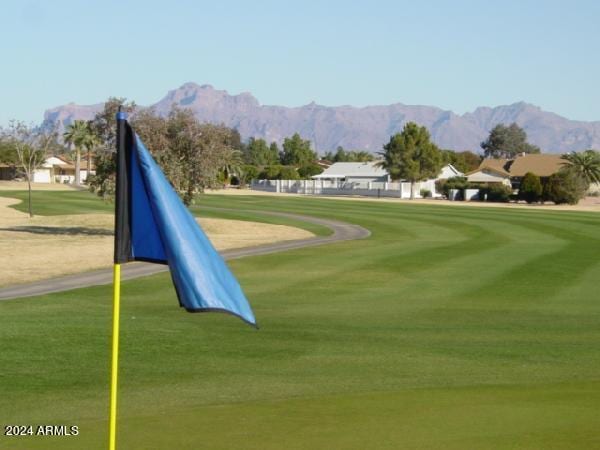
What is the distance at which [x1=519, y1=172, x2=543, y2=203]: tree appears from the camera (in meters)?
103

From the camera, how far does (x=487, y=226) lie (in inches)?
2221

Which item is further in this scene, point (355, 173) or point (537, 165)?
point (355, 173)

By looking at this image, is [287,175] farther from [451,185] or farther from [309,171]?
[451,185]

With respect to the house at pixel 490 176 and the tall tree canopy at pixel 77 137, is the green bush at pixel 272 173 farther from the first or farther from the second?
the house at pixel 490 176

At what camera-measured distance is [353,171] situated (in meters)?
146

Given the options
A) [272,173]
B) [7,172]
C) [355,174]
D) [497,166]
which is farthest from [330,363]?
[7,172]

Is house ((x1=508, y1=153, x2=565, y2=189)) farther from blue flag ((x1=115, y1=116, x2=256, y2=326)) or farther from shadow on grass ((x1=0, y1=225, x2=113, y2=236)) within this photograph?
blue flag ((x1=115, y1=116, x2=256, y2=326))

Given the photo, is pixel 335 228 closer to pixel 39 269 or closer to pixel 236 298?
pixel 39 269

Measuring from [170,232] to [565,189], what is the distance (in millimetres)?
97500

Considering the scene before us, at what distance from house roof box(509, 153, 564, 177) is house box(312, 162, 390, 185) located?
16.6 meters

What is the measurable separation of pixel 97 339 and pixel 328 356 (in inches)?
152

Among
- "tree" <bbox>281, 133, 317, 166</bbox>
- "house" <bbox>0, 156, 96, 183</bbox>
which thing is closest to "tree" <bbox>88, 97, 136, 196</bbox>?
"house" <bbox>0, 156, 96, 183</bbox>

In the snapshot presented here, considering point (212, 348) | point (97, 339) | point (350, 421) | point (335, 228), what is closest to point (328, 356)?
point (212, 348)

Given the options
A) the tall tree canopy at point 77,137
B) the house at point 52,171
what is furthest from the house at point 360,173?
the house at point 52,171
